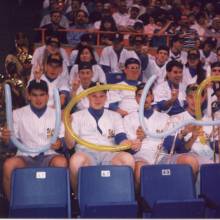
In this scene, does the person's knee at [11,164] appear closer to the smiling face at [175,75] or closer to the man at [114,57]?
the man at [114,57]

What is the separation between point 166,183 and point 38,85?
1540mm

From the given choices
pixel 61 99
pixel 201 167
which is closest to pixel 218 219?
pixel 201 167

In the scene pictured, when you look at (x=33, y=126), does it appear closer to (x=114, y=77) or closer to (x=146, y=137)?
(x=114, y=77)

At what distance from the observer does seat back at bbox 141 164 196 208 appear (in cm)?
407

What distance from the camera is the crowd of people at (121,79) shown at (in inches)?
173

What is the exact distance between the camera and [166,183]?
4113 millimetres

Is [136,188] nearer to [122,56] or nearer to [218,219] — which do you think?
[218,219]

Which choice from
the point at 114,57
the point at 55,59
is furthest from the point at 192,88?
the point at 55,59

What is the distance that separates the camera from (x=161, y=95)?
4.63m

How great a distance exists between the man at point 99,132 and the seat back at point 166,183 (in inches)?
14.2

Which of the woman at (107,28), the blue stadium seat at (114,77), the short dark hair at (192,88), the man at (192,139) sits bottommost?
the man at (192,139)

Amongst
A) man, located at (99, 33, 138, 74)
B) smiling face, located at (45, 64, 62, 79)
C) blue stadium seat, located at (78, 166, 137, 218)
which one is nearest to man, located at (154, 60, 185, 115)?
man, located at (99, 33, 138, 74)

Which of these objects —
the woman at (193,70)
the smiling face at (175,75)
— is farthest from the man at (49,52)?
the woman at (193,70)

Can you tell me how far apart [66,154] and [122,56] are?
1.15 meters
